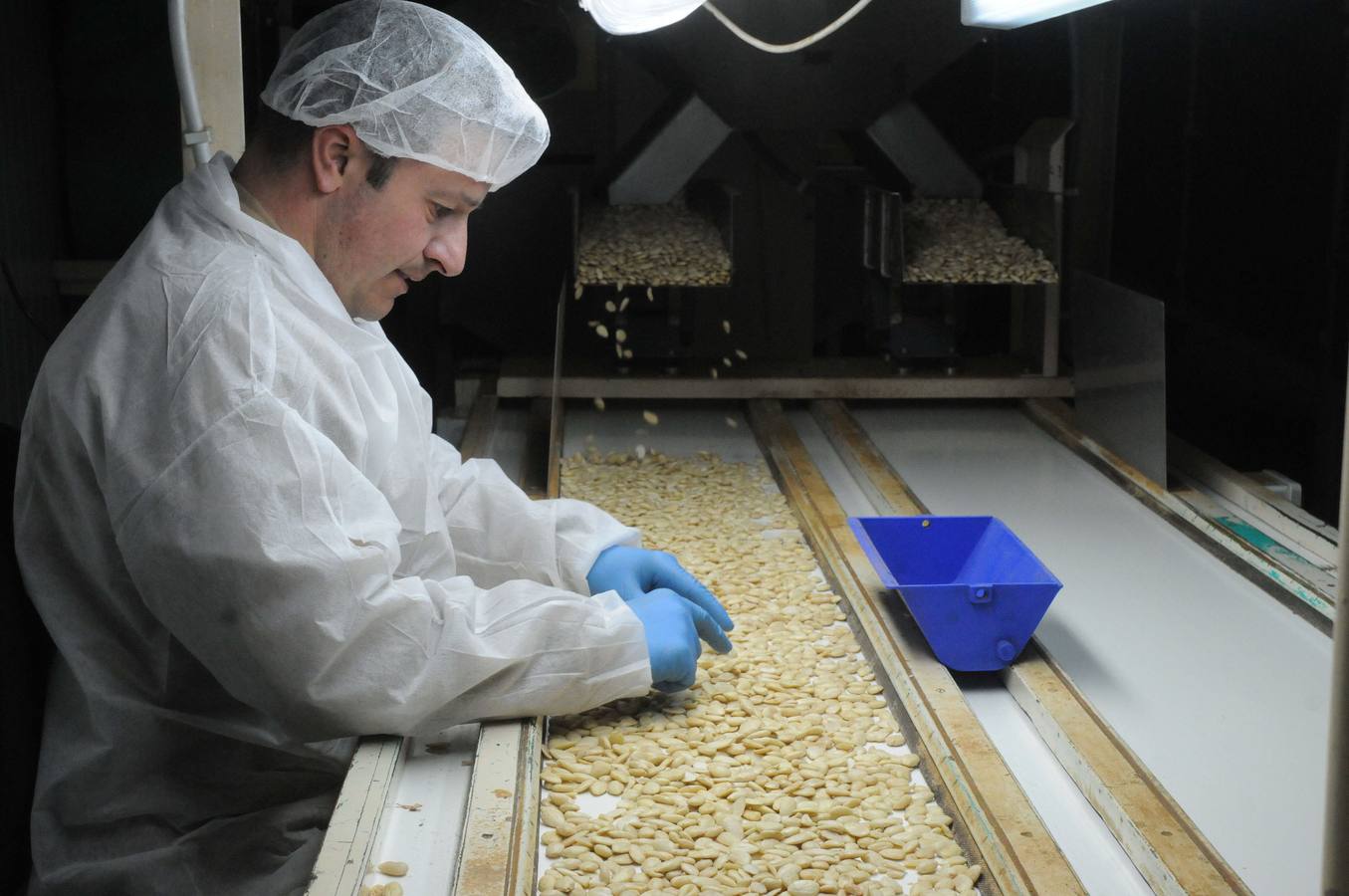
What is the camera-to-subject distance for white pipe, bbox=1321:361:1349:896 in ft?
2.33

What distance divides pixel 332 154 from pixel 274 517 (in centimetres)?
49

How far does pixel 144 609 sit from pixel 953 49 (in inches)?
108

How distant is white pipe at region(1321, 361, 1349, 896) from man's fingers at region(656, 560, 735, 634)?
1.23 meters

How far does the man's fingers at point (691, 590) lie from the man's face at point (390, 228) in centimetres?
58

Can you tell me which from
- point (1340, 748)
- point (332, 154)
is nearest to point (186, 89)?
point (332, 154)

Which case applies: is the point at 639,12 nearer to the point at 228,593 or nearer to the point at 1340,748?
the point at 228,593

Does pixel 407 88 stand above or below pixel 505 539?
above

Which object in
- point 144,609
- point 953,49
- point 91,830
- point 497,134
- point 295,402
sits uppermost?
point 953,49

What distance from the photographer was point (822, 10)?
3.31 metres

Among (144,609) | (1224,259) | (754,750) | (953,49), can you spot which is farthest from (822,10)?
(144,609)

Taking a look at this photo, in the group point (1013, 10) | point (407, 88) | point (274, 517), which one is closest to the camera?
point (274, 517)

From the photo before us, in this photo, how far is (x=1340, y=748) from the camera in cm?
73

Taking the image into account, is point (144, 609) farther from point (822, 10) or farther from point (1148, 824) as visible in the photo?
point (822, 10)

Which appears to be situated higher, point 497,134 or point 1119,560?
point 497,134
